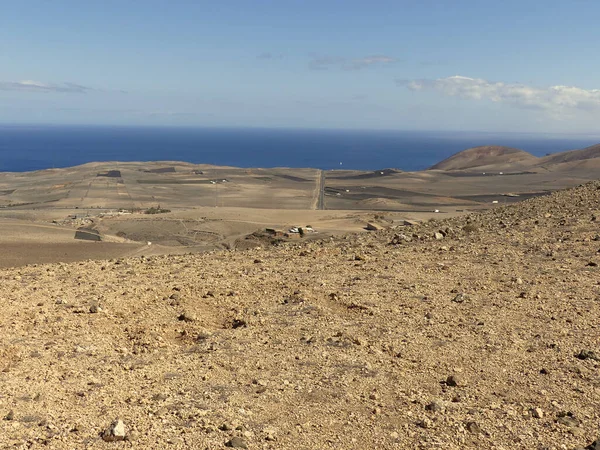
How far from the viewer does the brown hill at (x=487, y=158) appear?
11731cm

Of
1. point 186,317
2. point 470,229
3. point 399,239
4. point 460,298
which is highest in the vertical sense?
point 470,229

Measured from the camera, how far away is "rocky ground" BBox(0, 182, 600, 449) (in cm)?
517

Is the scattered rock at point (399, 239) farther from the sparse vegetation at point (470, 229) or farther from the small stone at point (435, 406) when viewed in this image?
the small stone at point (435, 406)

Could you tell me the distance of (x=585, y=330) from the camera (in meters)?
7.63

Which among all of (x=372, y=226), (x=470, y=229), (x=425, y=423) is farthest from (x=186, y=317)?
(x=372, y=226)

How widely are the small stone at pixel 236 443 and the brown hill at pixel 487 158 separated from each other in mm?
114405

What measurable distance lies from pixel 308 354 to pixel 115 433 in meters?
2.67

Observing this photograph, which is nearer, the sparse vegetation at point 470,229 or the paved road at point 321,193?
the sparse vegetation at point 470,229

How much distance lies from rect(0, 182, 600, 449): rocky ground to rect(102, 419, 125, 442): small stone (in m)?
0.02

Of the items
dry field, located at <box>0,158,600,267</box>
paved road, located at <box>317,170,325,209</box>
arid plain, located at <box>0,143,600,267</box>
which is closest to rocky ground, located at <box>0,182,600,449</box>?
dry field, located at <box>0,158,600,267</box>

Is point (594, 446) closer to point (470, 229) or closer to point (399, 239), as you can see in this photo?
point (399, 239)

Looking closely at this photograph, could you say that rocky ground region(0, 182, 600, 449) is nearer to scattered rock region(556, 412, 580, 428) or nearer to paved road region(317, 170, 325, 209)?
scattered rock region(556, 412, 580, 428)

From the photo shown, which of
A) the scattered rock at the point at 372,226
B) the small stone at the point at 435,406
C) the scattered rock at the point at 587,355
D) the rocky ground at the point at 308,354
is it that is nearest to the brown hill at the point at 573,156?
the scattered rock at the point at 372,226

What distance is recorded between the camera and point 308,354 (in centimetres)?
692
